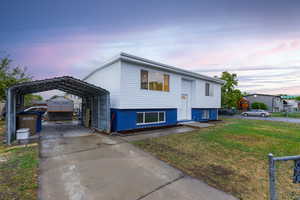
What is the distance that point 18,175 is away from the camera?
3338 millimetres

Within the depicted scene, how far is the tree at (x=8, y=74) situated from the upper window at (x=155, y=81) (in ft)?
47.9

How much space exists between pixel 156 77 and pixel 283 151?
7.90 metres

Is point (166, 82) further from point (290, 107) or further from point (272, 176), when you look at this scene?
point (290, 107)

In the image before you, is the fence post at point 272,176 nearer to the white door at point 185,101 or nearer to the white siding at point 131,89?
the white siding at point 131,89

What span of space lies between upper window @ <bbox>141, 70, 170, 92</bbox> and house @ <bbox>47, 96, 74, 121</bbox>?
31.6 ft

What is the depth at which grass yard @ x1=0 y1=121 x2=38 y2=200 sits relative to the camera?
8.62 ft

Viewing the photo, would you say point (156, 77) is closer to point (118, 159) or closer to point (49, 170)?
point (118, 159)

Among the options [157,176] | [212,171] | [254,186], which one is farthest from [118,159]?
[254,186]

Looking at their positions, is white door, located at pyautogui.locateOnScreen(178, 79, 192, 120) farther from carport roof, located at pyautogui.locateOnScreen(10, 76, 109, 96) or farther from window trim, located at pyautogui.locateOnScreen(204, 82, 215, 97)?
carport roof, located at pyautogui.locateOnScreen(10, 76, 109, 96)

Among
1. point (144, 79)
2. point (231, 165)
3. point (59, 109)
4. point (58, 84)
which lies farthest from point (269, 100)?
point (59, 109)

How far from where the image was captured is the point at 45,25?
10297mm

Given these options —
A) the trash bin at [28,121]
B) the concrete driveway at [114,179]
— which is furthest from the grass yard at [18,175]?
the trash bin at [28,121]

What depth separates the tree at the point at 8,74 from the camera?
14021 mm

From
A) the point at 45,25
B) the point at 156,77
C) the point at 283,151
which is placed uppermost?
the point at 45,25
